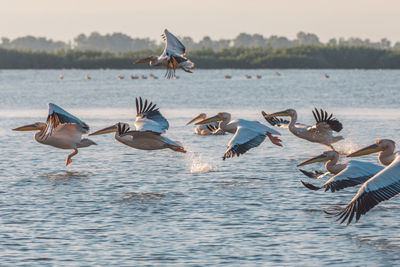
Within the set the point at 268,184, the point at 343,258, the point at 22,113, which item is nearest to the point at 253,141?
the point at 268,184

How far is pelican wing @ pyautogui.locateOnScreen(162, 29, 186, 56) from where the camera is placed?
13.8 metres

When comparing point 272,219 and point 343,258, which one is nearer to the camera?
point 343,258

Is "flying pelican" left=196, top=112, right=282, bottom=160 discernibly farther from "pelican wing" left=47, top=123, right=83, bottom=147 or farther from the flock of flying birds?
"pelican wing" left=47, top=123, right=83, bottom=147

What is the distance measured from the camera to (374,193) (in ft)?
26.8

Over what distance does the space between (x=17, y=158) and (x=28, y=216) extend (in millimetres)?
6193

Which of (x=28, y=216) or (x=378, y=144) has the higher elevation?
(x=378, y=144)

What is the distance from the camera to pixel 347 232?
8.94 metres

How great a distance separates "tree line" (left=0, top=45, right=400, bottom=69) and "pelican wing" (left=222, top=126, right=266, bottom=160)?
70553mm

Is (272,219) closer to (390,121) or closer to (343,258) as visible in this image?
(343,258)

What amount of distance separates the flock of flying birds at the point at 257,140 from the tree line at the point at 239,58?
6868 cm

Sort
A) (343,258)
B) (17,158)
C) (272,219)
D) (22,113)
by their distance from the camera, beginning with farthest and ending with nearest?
(22,113)
(17,158)
(272,219)
(343,258)

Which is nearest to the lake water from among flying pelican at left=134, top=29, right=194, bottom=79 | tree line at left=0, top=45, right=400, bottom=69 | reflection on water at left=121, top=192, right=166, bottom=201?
reflection on water at left=121, top=192, right=166, bottom=201

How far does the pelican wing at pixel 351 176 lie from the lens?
9.70 metres

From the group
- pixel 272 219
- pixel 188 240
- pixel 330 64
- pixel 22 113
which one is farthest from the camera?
pixel 330 64
